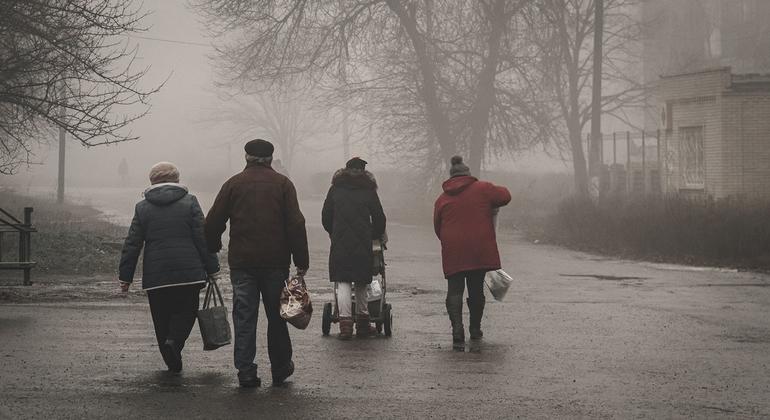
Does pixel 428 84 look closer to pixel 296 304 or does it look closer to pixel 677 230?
pixel 677 230

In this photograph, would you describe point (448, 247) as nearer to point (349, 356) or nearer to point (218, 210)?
point (349, 356)

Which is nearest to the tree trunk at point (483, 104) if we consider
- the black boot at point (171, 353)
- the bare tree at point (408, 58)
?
the bare tree at point (408, 58)

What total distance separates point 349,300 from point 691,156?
21274mm

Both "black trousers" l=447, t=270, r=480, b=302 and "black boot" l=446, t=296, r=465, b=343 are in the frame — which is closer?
"black boot" l=446, t=296, r=465, b=343

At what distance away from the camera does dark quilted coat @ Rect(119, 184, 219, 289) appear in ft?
29.6

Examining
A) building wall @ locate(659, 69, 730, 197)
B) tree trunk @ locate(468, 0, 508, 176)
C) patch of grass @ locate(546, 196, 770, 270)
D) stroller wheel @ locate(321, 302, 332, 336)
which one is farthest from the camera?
tree trunk @ locate(468, 0, 508, 176)

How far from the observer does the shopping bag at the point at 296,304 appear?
8516mm

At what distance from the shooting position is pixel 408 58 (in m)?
36.4

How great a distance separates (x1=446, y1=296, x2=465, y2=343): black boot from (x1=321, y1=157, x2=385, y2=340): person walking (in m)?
0.88

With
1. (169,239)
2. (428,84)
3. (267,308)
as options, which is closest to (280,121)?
(428,84)

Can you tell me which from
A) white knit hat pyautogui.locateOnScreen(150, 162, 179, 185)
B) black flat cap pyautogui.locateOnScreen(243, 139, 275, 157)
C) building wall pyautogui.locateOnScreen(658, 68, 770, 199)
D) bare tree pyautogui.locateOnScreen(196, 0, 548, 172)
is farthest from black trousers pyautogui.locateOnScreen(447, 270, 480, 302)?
bare tree pyautogui.locateOnScreen(196, 0, 548, 172)

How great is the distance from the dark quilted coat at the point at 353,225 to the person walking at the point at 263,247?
2.52 metres

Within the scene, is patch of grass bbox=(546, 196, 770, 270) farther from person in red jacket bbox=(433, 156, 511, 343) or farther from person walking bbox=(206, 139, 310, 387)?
person walking bbox=(206, 139, 310, 387)

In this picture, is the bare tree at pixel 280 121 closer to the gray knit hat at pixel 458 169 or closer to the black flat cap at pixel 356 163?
the black flat cap at pixel 356 163
